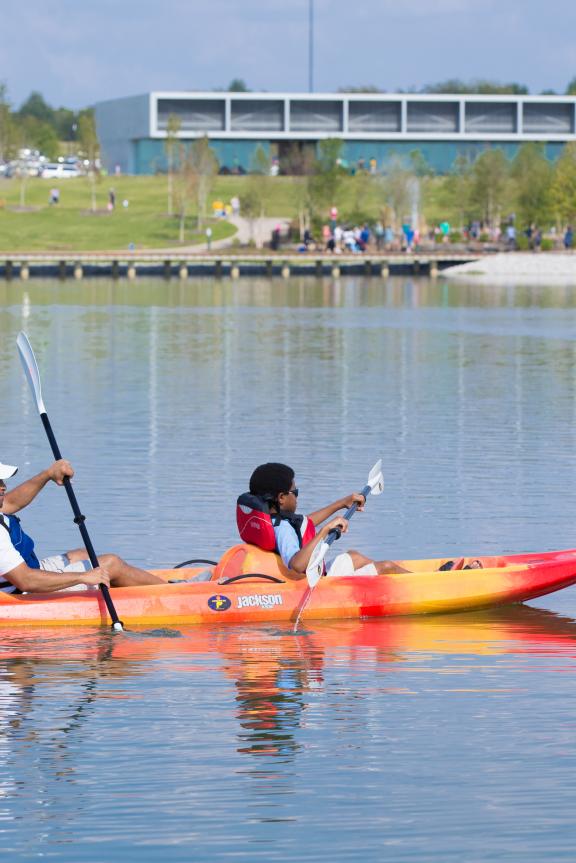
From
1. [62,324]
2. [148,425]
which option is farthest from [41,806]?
[62,324]

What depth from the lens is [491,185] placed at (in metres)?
97.4

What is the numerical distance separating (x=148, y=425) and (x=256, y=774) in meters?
17.0

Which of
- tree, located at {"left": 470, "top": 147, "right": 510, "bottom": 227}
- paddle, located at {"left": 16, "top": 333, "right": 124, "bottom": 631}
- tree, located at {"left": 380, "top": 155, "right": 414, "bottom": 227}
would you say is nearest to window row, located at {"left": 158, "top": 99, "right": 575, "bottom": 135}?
tree, located at {"left": 470, "top": 147, "right": 510, "bottom": 227}

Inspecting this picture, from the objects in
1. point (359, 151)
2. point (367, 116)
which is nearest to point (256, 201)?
point (359, 151)

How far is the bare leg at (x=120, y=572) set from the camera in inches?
516

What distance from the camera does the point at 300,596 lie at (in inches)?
530

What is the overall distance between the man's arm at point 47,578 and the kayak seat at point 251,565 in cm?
100

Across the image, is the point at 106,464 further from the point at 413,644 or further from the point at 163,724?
the point at 163,724

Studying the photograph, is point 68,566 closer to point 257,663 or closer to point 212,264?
point 257,663

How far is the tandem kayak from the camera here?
43.1ft

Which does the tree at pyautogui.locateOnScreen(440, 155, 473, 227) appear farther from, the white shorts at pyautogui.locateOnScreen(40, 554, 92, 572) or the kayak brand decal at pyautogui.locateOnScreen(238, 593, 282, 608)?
the white shorts at pyautogui.locateOnScreen(40, 554, 92, 572)

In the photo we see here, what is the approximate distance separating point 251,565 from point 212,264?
71076 mm

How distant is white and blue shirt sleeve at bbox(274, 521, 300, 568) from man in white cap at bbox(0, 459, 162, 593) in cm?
112

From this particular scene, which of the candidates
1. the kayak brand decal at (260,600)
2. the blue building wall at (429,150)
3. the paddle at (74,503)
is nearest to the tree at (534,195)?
the blue building wall at (429,150)
